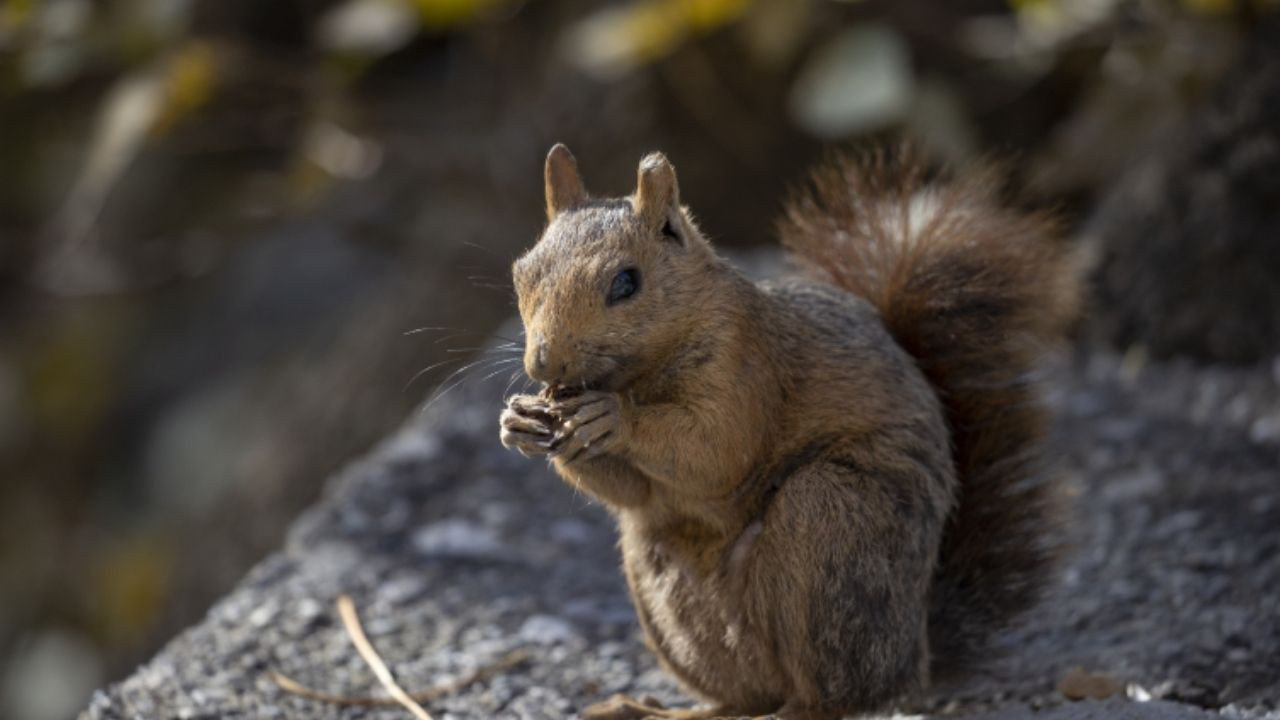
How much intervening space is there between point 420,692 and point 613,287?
808 millimetres

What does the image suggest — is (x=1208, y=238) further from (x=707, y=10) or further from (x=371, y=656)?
(x=371, y=656)

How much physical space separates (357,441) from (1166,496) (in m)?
2.54

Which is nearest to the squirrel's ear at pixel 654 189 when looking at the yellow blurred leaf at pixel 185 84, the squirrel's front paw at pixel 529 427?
the squirrel's front paw at pixel 529 427

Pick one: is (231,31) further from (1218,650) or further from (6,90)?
(1218,650)

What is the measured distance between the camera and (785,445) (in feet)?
6.54

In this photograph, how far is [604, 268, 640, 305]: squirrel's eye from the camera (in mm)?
1890

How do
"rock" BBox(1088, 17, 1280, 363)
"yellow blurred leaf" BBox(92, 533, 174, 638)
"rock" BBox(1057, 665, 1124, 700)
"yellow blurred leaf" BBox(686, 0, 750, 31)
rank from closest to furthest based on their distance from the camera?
"rock" BBox(1057, 665, 1124, 700)
"rock" BBox(1088, 17, 1280, 363)
"yellow blurred leaf" BBox(686, 0, 750, 31)
"yellow blurred leaf" BBox(92, 533, 174, 638)

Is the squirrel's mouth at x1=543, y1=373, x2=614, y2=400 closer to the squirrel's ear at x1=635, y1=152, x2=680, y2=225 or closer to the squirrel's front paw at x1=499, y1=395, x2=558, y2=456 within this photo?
the squirrel's front paw at x1=499, y1=395, x2=558, y2=456

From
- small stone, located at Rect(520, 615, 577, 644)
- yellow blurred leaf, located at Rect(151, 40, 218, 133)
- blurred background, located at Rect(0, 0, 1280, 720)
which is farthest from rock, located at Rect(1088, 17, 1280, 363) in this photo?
yellow blurred leaf, located at Rect(151, 40, 218, 133)

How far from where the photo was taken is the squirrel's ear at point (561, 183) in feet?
7.02

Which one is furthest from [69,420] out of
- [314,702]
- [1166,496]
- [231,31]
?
[1166,496]

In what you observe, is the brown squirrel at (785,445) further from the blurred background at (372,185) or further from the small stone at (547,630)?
the blurred background at (372,185)

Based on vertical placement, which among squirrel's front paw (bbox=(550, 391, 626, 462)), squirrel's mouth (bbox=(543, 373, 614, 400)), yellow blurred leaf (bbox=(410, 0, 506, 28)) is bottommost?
squirrel's front paw (bbox=(550, 391, 626, 462))

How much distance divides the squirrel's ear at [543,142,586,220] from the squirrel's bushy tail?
40 centimetres
